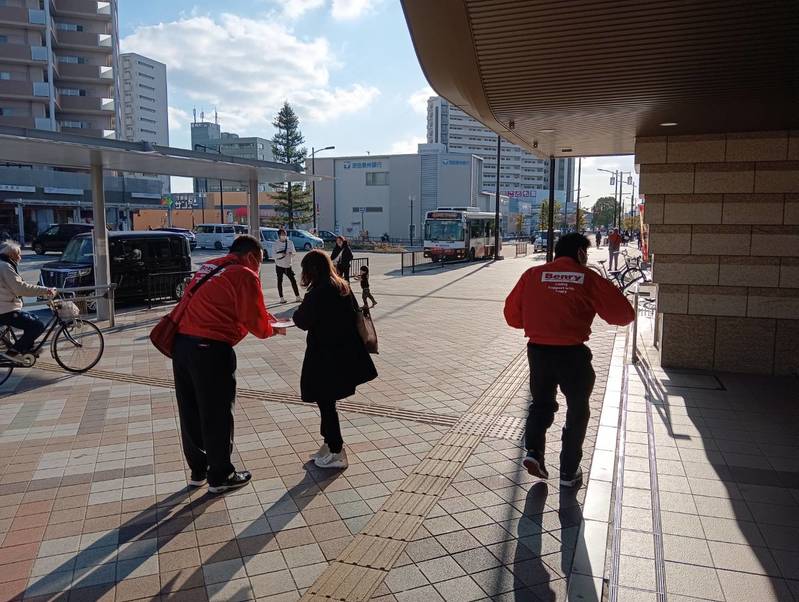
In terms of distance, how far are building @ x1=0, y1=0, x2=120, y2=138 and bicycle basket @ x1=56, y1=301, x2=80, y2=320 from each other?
1927 inches

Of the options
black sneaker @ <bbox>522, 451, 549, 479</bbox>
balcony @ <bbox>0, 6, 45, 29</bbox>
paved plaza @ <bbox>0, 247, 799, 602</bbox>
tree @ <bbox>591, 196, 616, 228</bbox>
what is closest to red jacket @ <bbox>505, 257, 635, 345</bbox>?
black sneaker @ <bbox>522, 451, 549, 479</bbox>

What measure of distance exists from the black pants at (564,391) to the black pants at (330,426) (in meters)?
1.42

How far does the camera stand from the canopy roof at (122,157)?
348 inches

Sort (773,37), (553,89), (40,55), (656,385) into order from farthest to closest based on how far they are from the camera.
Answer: (40,55), (656,385), (553,89), (773,37)

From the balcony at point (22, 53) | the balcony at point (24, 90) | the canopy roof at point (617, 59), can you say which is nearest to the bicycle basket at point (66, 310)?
the canopy roof at point (617, 59)

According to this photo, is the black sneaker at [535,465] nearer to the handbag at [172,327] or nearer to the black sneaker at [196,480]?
the black sneaker at [196,480]

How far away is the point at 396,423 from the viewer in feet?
19.4

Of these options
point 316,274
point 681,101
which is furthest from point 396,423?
point 681,101

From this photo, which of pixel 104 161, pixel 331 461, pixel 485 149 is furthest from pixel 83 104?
pixel 485 149

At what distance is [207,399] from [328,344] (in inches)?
35.6

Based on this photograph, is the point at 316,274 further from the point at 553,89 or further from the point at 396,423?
the point at 553,89

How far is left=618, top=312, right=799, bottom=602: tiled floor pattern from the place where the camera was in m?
3.38

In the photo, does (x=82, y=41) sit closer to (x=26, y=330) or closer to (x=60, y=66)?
(x=60, y=66)

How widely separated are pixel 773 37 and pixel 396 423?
424cm
